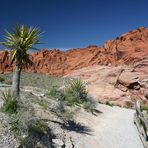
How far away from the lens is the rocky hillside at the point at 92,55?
54.8 metres

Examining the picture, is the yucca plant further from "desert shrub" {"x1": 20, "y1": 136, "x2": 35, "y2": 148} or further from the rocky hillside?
the rocky hillside

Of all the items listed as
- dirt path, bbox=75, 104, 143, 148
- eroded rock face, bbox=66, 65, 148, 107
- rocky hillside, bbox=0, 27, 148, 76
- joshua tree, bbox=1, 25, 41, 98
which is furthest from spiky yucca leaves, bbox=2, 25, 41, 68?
rocky hillside, bbox=0, 27, 148, 76

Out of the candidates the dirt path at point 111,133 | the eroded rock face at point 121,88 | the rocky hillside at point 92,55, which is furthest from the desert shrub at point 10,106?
the rocky hillside at point 92,55

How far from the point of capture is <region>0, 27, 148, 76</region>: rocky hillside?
54.8m

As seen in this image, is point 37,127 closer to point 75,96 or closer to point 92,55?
point 75,96

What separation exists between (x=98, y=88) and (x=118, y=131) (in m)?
14.5

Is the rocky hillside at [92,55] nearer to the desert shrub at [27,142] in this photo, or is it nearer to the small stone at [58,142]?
the small stone at [58,142]

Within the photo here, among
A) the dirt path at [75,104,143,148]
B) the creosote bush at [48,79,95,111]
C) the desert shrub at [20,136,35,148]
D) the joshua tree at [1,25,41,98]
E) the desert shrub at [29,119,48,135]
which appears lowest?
the dirt path at [75,104,143,148]

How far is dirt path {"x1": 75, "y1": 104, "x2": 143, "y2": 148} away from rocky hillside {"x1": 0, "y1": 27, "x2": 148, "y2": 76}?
89.3 ft

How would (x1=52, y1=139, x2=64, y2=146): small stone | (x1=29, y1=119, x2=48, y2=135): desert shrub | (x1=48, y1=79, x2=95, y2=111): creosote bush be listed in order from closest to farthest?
(x1=29, y1=119, x2=48, y2=135): desert shrub < (x1=52, y1=139, x2=64, y2=146): small stone < (x1=48, y1=79, x2=95, y2=111): creosote bush

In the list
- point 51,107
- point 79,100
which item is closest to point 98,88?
point 79,100

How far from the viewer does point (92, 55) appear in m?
65.0

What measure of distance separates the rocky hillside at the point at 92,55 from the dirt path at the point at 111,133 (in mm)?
27215

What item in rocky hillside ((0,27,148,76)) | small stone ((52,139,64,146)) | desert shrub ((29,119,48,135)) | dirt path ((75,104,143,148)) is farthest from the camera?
rocky hillside ((0,27,148,76))
